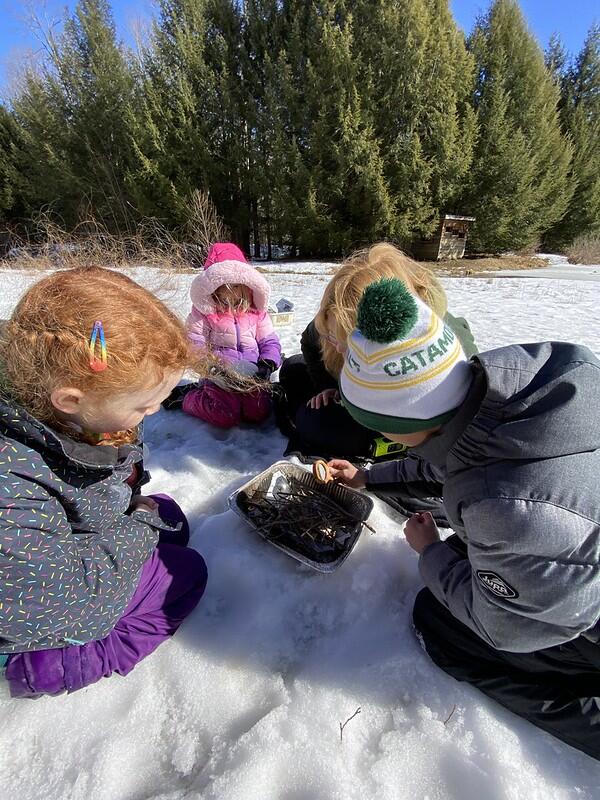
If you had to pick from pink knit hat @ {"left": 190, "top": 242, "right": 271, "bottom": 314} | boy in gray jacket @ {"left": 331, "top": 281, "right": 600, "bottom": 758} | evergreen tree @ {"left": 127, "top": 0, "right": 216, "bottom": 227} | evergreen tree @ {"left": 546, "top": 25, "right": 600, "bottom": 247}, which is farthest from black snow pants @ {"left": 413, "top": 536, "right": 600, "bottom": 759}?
evergreen tree @ {"left": 546, "top": 25, "right": 600, "bottom": 247}

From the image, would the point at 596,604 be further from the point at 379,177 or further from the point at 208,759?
the point at 379,177

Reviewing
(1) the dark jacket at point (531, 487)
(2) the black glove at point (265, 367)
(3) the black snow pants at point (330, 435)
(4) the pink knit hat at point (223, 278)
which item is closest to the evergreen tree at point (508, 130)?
(4) the pink knit hat at point (223, 278)

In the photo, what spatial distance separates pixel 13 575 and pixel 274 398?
1.93 meters

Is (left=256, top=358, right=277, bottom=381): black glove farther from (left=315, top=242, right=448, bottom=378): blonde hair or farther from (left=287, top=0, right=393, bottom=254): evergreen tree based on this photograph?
(left=287, top=0, right=393, bottom=254): evergreen tree

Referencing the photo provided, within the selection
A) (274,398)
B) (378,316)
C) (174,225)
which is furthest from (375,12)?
(378,316)

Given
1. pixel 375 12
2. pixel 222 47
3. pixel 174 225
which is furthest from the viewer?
pixel 174 225

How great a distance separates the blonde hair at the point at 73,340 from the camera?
934mm

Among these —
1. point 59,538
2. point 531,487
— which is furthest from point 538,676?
point 59,538

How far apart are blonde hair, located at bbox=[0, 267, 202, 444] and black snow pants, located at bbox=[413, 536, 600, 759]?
1.14 m

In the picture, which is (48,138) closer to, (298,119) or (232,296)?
(298,119)

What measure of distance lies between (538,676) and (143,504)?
4.25 feet

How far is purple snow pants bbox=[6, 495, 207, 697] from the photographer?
1.08m

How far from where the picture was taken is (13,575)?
899 mm

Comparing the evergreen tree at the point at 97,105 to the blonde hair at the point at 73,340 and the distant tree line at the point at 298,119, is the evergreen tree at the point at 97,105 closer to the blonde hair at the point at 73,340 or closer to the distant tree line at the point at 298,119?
the distant tree line at the point at 298,119
